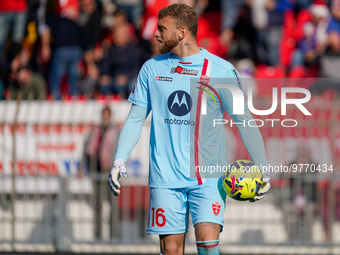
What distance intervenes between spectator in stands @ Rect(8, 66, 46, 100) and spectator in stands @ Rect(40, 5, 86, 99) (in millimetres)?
414

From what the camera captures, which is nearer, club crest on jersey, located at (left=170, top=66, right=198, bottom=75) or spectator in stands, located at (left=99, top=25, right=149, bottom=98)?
club crest on jersey, located at (left=170, top=66, right=198, bottom=75)

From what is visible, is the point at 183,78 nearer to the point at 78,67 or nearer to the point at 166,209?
the point at 166,209

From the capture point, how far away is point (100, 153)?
36.7ft

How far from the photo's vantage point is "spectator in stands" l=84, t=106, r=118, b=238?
11117mm

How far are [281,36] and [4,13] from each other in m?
5.69

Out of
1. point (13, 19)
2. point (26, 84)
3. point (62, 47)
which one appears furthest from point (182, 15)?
point (13, 19)

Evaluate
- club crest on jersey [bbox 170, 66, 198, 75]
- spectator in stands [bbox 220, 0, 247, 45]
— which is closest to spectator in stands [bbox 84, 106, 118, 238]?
club crest on jersey [bbox 170, 66, 198, 75]

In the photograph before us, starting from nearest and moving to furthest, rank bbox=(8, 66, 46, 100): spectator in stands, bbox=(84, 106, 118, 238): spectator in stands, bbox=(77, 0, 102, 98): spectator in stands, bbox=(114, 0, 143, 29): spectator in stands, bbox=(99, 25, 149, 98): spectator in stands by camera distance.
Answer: bbox=(84, 106, 118, 238): spectator in stands → bbox=(99, 25, 149, 98): spectator in stands → bbox=(8, 66, 46, 100): spectator in stands → bbox=(77, 0, 102, 98): spectator in stands → bbox=(114, 0, 143, 29): spectator in stands

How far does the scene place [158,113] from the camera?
6434 millimetres

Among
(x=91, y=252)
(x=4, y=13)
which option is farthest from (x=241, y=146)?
(x=4, y=13)

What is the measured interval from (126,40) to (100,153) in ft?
12.5

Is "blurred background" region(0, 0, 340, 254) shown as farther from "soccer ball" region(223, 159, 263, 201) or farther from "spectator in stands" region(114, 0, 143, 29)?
"soccer ball" region(223, 159, 263, 201)

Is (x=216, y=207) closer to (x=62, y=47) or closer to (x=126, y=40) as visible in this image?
(x=126, y=40)

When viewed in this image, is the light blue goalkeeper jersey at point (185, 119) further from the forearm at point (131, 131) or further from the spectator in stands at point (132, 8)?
the spectator in stands at point (132, 8)
